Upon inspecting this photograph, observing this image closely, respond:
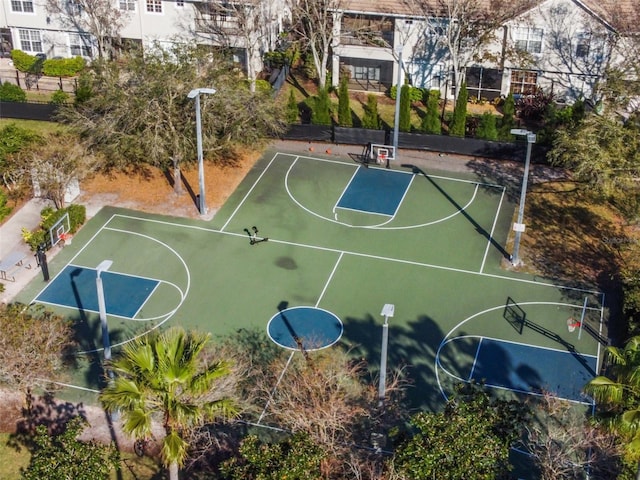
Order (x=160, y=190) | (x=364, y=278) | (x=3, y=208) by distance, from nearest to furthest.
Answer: (x=364, y=278) → (x=3, y=208) → (x=160, y=190)

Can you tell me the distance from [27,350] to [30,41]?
41381mm

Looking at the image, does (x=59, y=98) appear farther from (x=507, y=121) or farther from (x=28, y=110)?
(x=507, y=121)

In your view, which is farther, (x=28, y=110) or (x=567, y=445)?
(x=28, y=110)

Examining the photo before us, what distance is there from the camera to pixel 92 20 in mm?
67812

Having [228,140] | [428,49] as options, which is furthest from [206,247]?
[428,49]

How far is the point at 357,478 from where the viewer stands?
32062mm

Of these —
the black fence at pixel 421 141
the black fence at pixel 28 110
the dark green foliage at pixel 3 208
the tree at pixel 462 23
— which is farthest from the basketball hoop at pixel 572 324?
the black fence at pixel 28 110

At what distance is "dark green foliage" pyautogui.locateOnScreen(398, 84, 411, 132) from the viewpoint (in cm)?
6275

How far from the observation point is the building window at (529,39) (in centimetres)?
6662

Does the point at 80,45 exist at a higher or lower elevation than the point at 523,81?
higher

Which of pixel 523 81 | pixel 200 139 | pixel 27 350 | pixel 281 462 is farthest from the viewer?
pixel 523 81

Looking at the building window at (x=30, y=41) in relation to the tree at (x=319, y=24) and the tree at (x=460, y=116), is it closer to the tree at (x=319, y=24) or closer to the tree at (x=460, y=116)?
the tree at (x=319, y=24)

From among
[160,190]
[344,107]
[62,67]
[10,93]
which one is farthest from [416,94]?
[10,93]

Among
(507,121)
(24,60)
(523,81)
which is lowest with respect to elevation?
(507,121)
